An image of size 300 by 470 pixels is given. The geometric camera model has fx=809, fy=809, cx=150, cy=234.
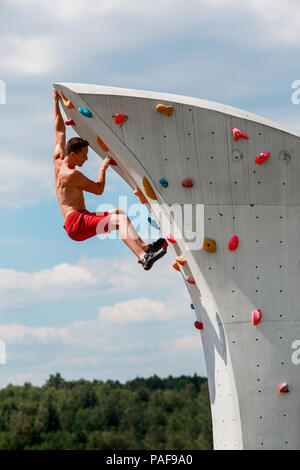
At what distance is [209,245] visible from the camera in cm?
1105

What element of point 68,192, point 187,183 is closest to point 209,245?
point 187,183

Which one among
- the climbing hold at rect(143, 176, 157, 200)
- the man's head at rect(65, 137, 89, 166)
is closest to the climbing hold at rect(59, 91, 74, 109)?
the man's head at rect(65, 137, 89, 166)

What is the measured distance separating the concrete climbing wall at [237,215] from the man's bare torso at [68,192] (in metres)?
0.69

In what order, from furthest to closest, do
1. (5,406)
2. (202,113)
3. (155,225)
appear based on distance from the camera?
(5,406)
(155,225)
(202,113)

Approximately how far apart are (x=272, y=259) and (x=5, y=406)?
57.9 metres

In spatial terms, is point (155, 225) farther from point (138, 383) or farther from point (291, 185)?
point (138, 383)

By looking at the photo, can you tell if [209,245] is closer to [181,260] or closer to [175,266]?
[181,260]

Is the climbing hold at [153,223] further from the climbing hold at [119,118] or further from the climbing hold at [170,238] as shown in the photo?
the climbing hold at [119,118]

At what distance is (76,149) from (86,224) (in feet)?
3.49

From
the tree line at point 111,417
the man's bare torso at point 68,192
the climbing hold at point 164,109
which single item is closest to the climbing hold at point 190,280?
the man's bare torso at point 68,192

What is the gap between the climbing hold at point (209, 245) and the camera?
36.3 feet

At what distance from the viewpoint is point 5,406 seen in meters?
65.9

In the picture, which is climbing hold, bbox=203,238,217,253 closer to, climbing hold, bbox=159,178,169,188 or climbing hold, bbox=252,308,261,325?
climbing hold, bbox=159,178,169,188

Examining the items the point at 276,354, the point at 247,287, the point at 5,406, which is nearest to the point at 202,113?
the point at 247,287
